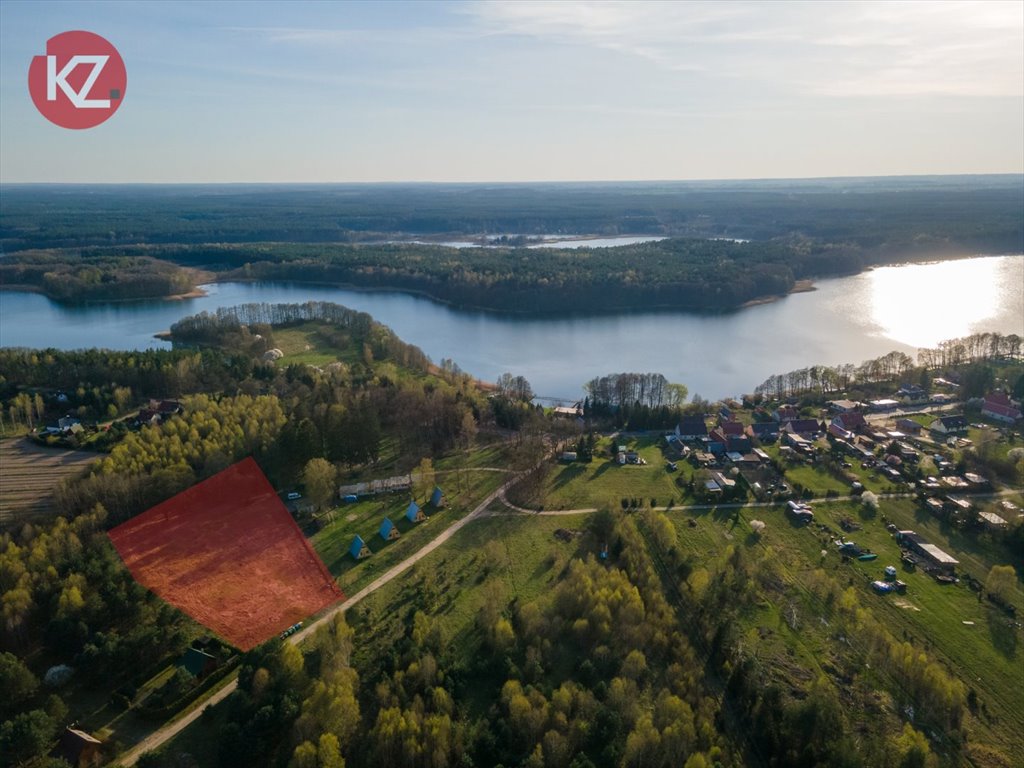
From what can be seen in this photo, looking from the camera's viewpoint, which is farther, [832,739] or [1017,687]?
[1017,687]

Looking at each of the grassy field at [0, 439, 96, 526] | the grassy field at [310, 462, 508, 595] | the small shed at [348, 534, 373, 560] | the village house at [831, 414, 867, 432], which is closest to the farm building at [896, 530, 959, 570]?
the village house at [831, 414, 867, 432]

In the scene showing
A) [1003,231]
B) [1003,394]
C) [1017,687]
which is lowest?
[1017,687]

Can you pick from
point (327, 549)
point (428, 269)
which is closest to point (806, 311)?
point (428, 269)

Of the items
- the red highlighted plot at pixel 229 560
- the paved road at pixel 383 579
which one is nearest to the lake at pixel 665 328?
the paved road at pixel 383 579

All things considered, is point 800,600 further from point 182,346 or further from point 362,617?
point 182,346

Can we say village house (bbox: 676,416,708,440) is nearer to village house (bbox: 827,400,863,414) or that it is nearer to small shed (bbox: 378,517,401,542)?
village house (bbox: 827,400,863,414)

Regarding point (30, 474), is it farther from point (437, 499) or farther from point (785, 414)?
point (785, 414)
